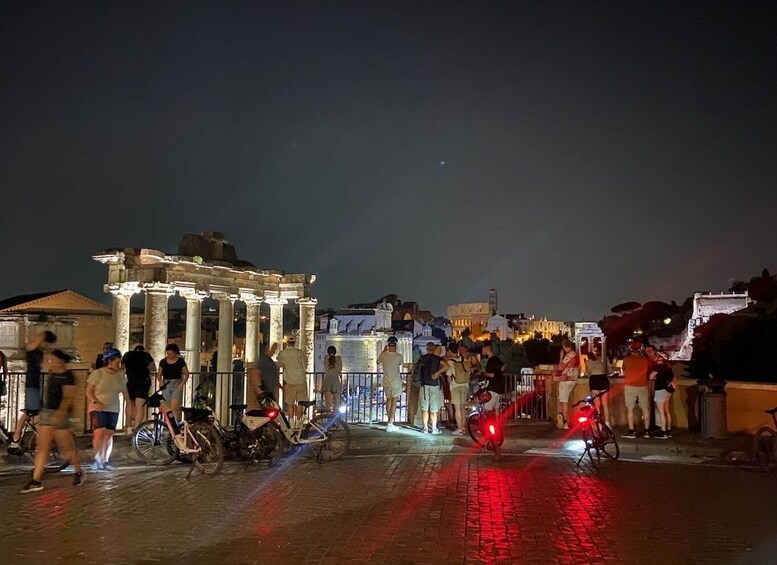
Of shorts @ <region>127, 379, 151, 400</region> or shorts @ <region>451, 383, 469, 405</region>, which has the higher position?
shorts @ <region>127, 379, 151, 400</region>

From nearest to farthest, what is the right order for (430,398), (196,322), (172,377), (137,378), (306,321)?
(172,377) → (137,378) → (430,398) → (196,322) → (306,321)

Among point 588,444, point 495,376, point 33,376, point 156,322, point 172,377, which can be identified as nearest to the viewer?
point 33,376

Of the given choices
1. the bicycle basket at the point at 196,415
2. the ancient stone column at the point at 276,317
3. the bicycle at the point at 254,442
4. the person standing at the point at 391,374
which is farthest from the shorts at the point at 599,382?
the ancient stone column at the point at 276,317

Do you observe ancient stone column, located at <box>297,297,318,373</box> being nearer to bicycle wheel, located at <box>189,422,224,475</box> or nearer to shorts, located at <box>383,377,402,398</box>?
shorts, located at <box>383,377,402,398</box>

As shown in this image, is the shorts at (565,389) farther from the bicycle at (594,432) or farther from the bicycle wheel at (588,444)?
the bicycle wheel at (588,444)

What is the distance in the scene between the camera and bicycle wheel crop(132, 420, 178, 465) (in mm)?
11539

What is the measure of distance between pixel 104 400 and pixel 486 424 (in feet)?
21.3

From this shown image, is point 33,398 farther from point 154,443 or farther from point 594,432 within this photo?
point 594,432

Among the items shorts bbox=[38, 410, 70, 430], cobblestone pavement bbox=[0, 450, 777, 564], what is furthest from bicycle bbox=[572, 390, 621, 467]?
shorts bbox=[38, 410, 70, 430]

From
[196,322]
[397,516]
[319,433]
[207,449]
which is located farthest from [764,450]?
[196,322]

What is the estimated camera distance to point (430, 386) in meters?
14.7

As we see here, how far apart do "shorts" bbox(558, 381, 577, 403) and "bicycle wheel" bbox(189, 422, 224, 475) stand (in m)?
7.78

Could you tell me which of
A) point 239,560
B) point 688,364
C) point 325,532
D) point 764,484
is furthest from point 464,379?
point 688,364

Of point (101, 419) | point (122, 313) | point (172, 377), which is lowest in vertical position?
point (101, 419)
